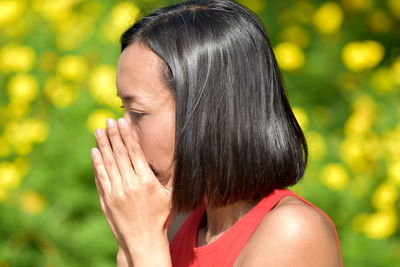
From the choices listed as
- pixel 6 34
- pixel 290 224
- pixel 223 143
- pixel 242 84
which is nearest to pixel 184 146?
pixel 223 143

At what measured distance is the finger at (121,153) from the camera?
69.1 inches

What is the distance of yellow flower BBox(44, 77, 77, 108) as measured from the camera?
3705 mm

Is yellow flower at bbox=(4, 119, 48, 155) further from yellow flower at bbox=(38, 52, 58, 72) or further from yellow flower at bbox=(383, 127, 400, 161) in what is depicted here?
yellow flower at bbox=(383, 127, 400, 161)

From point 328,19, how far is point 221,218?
2527 millimetres

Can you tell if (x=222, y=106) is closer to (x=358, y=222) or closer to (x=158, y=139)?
(x=158, y=139)

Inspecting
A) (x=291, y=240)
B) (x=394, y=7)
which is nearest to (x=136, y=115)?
(x=291, y=240)

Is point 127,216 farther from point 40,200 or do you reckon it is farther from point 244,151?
point 40,200

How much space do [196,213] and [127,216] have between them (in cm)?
31

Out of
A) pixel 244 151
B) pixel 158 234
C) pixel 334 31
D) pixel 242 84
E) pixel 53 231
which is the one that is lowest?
pixel 53 231

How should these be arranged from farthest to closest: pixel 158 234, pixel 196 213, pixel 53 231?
1. pixel 53 231
2. pixel 196 213
3. pixel 158 234

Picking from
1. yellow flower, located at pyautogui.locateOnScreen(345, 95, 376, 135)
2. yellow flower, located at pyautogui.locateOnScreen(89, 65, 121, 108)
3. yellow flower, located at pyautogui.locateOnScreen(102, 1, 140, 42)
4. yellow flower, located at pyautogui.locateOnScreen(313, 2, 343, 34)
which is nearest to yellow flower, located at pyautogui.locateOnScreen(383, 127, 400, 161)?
yellow flower, located at pyautogui.locateOnScreen(345, 95, 376, 135)

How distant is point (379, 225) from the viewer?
10.5ft

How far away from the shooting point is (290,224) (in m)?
1.60

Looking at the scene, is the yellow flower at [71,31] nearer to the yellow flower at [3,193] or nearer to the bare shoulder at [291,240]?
the yellow flower at [3,193]
